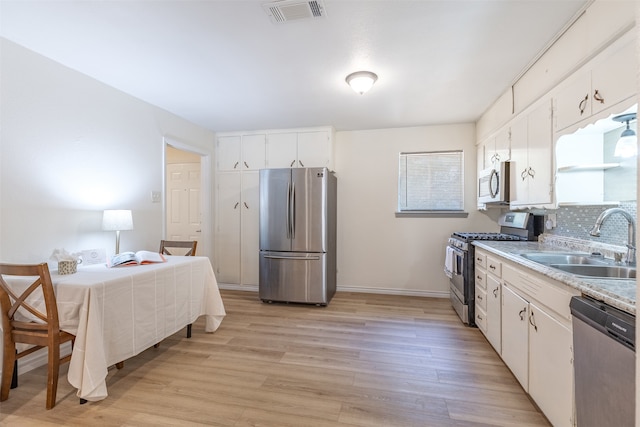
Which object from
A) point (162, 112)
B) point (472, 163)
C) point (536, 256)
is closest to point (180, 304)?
point (162, 112)

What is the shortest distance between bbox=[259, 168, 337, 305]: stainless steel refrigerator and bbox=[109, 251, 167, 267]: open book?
1486 millimetres

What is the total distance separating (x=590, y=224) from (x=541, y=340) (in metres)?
1.15

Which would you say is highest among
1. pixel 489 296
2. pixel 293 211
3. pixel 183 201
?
pixel 183 201

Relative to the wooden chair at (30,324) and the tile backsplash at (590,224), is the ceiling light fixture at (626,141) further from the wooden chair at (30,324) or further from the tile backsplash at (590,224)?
the wooden chair at (30,324)

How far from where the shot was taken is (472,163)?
155 inches

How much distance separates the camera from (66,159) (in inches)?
94.2

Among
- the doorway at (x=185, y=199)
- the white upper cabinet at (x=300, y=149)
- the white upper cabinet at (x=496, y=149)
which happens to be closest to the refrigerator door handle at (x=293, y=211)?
the white upper cabinet at (x=300, y=149)

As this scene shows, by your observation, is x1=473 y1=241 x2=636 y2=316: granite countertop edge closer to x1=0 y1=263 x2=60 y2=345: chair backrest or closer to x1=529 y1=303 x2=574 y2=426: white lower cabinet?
x1=529 y1=303 x2=574 y2=426: white lower cabinet

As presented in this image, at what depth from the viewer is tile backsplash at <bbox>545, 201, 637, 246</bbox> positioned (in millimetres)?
1832

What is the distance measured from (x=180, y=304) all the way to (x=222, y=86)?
2.17 m

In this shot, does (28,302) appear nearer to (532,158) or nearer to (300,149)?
(300,149)

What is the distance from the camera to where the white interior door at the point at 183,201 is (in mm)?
4570

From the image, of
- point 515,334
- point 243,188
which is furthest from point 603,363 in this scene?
point 243,188

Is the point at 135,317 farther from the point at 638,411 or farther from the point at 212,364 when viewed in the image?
the point at 638,411
